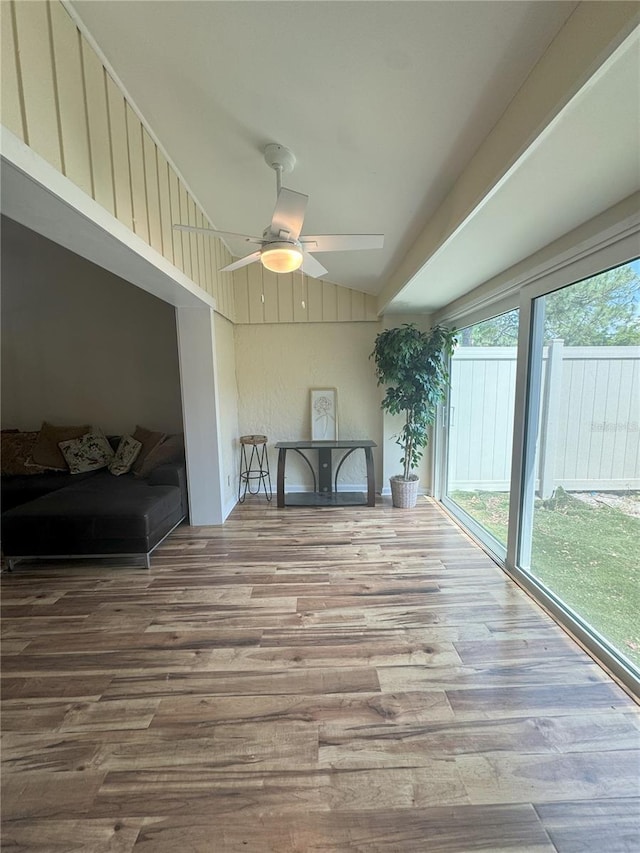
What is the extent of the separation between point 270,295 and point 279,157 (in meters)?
2.27

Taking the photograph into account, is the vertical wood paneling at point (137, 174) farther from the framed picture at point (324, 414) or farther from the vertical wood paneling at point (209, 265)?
the framed picture at point (324, 414)

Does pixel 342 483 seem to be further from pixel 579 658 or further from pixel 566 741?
pixel 566 741

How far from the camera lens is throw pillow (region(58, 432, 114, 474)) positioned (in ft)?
12.5

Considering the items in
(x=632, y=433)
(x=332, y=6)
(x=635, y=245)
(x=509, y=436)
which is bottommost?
(x=509, y=436)

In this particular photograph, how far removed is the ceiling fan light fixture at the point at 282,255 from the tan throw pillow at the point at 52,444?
332cm

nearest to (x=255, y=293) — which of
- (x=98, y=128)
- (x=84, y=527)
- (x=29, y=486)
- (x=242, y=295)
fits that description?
(x=242, y=295)

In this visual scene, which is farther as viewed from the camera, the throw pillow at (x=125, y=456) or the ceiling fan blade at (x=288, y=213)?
the throw pillow at (x=125, y=456)

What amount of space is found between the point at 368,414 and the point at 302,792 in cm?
365

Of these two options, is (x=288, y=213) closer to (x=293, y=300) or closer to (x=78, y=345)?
(x=293, y=300)

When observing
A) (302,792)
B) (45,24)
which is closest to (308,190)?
(45,24)

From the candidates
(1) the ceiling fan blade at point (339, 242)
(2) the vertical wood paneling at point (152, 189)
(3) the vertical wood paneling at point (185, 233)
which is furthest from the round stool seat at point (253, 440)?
(1) the ceiling fan blade at point (339, 242)

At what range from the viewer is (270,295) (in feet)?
13.9

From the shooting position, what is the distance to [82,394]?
14.1ft

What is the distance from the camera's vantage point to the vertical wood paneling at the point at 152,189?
203 centimetres
